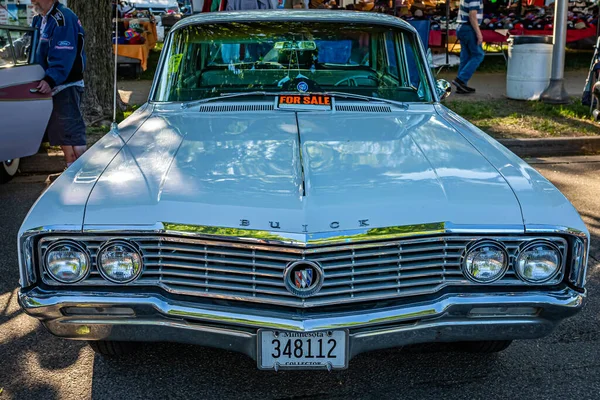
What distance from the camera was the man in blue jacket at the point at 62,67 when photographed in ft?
19.9

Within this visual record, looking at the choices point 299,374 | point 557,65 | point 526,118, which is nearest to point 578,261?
point 299,374

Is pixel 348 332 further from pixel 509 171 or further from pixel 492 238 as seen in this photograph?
pixel 509 171

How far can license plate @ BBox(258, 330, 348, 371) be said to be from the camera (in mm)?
2734

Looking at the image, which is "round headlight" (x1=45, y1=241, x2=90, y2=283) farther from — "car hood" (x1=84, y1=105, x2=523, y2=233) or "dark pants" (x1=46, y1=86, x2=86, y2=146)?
"dark pants" (x1=46, y1=86, x2=86, y2=146)

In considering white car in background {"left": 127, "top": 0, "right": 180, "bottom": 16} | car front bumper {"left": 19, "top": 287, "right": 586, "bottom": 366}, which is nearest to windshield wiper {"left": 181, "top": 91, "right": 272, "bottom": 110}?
car front bumper {"left": 19, "top": 287, "right": 586, "bottom": 366}

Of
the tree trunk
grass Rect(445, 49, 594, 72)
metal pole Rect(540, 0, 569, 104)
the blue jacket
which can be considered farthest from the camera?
grass Rect(445, 49, 594, 72)

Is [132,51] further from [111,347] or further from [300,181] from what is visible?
[300,181]

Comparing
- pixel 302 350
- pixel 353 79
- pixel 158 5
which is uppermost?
pixel 158 5

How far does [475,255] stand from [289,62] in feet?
6.49

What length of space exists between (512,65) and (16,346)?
336 inches

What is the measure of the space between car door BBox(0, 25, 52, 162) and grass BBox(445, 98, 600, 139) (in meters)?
5.09

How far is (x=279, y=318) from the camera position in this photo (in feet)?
8.98

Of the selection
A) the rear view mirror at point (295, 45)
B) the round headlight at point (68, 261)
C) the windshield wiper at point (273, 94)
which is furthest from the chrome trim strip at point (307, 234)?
the rear view mirror at point (295, 45)

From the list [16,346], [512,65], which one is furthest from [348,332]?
[512,65]
